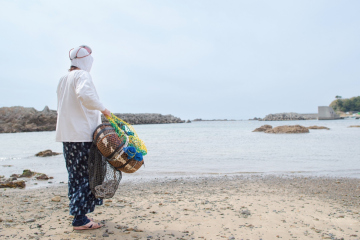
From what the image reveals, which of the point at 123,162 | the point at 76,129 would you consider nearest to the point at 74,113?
the point at 76,129

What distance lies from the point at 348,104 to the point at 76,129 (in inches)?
5194

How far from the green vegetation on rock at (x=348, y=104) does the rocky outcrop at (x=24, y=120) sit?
111 meters

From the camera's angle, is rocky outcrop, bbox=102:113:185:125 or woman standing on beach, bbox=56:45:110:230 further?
rocky outcrop, bbox=102:113:185:125

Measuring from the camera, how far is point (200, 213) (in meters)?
3.81

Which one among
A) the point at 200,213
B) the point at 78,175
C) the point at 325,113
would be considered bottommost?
the point at 200,213

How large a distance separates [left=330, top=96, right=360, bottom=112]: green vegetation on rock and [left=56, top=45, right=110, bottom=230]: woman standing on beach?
429 ft

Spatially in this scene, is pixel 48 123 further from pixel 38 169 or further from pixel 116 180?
pixel 116 180

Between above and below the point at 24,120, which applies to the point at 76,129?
below

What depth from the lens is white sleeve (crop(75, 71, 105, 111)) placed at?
9.16 feet

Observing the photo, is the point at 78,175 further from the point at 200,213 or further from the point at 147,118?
the point at 147,118

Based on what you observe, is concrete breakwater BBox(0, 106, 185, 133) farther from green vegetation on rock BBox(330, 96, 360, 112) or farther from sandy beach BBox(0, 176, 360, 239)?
green vegetation on rock BBox(330, 96, 360, 112)

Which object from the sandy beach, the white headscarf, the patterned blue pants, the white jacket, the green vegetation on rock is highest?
the green vegetation on rock

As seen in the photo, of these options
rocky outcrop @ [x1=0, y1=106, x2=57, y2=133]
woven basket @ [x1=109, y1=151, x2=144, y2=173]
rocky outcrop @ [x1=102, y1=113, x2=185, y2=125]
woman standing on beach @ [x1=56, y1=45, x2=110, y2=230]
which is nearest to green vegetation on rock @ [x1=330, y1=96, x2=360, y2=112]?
rocky outcrop @ [x1=102, y1=113, x2=185, y2=125]

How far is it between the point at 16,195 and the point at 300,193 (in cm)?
525
